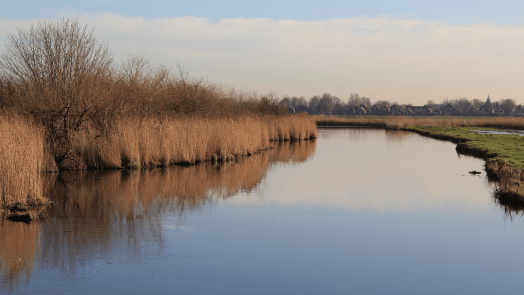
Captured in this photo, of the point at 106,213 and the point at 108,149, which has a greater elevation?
the point at 108,149

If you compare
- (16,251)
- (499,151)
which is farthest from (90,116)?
(499,151)

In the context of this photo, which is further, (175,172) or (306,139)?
(306,139)

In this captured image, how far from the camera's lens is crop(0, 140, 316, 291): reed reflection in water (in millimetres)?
6539

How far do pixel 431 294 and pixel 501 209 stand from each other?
616 centimetres

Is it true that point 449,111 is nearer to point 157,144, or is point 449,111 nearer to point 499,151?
point 499,151

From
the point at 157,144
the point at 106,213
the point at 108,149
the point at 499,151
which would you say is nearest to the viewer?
the point at 106,213

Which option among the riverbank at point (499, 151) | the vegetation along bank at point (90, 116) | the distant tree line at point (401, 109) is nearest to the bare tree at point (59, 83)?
the vegetation along bank at point (90, 116)

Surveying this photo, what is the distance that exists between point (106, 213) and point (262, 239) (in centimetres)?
346

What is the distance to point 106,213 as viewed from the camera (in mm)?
9359

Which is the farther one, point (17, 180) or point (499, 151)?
point (499, 151)

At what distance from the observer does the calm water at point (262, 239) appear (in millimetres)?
5781

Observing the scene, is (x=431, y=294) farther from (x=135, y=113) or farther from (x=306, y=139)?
(x=306, y=139)

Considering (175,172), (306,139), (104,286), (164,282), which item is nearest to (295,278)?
(164,282)

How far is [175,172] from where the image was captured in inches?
620
